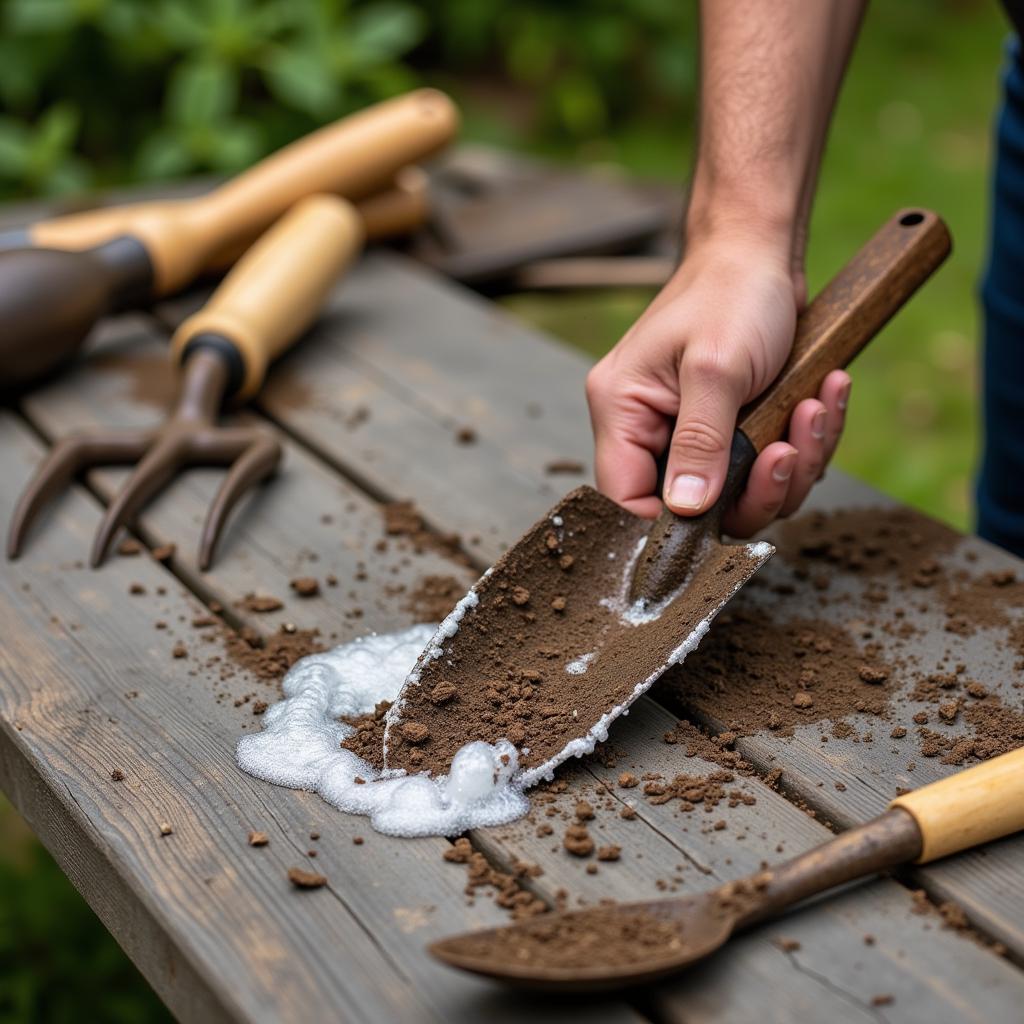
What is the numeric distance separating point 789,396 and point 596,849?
26.9 inches

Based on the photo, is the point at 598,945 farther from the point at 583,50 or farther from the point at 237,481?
the point at 583,50

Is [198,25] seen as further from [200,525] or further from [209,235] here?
[200,525]

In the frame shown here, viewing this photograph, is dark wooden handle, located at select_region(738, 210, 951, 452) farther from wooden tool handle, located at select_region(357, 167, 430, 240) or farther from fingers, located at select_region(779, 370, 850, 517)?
wooden tool handle, located at select_region(357, 167, 430, 240)

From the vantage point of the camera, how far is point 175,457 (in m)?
2.10

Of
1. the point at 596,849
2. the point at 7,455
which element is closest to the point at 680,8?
the point at 7,455

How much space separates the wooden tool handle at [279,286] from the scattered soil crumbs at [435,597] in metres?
0.70

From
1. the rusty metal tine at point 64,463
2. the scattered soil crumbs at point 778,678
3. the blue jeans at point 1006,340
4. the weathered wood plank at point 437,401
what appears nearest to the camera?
the scattered soil crumbs at point 778,678

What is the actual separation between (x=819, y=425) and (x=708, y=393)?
0.60 feet

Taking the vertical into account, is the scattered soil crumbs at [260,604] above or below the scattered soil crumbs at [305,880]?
below

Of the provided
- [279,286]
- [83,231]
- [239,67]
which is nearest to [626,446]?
[279,286]

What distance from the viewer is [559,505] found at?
162 centimetres

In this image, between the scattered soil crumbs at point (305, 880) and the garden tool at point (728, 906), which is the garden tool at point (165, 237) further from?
the garden tool at point (728, 906)

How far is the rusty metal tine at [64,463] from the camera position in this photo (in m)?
1.93

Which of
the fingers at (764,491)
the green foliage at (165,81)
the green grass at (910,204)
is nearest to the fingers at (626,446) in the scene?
the fingers at (764,491)
